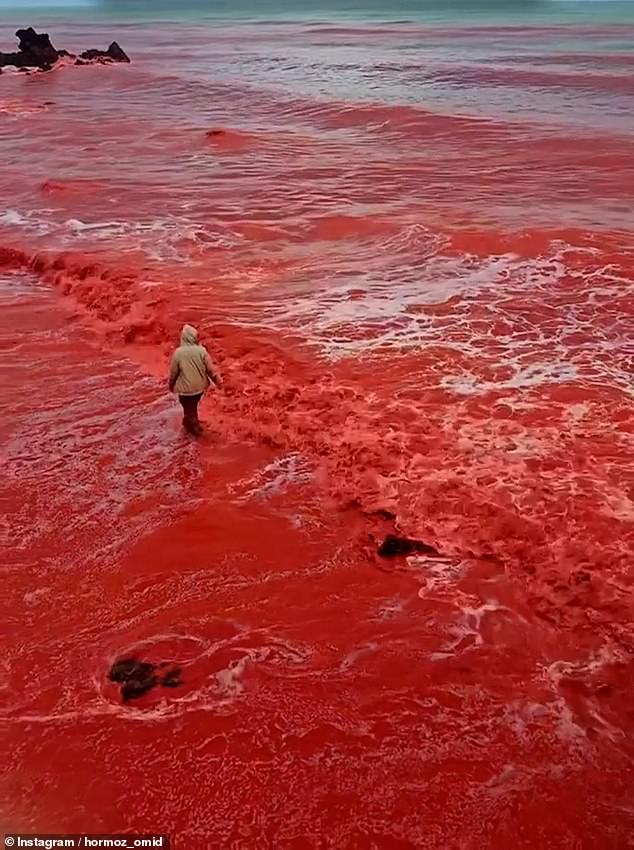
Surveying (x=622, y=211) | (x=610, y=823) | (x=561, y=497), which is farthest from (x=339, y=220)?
(x=610, y=823)

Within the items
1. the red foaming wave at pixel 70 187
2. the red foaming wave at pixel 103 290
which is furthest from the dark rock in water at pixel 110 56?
the red foaming wave at pixel 103 290

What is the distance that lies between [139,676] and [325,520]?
7.34 ft

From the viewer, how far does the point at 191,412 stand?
8055 mm

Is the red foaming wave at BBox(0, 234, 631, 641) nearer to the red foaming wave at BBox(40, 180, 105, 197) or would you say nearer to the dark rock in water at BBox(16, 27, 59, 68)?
the red foaming wave at BBox(40, 180, 105, 197)

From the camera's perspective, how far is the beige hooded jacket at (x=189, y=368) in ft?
25.4

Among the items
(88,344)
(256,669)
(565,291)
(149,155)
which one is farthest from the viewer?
(149,155)

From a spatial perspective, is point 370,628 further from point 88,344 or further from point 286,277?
point 286,277

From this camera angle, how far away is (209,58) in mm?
52562

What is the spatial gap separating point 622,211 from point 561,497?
11.0 m

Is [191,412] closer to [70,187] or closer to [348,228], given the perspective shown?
[348,228]

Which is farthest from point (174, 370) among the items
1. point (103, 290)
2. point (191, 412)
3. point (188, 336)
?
point (103, 290)

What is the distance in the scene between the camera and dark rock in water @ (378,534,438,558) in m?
6.50

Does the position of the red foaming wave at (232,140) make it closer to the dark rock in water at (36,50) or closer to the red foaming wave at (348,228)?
the red foaming wave at (348,228)

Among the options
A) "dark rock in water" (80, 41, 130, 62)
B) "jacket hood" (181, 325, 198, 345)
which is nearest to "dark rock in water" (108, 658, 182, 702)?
"jacket hood" (181, 325, 198, 345)
